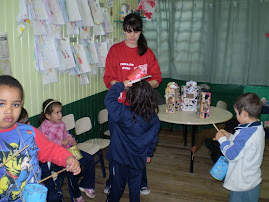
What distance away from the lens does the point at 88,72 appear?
133 inches

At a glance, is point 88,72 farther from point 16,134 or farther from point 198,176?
point 16,134

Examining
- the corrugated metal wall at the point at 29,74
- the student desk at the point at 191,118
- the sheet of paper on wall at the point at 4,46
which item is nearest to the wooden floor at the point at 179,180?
the student desk at the point at 191,118

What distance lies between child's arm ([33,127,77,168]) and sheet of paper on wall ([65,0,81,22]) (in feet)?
6.01

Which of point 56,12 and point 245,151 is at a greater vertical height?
point 56,12

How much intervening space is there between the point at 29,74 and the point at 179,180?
2.03 meters

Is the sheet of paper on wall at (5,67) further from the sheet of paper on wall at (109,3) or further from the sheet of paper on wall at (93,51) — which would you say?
the sheet of paper on wall at (109,3)

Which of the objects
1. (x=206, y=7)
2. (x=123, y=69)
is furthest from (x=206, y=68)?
(x=123, y=69)

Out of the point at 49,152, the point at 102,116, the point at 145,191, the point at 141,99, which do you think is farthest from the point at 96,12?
the point at 49,152

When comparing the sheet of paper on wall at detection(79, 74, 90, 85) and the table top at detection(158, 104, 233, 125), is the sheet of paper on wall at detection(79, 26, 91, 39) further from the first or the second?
the table top at detection(158, 104, 233, 125)

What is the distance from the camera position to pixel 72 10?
278 centimetres

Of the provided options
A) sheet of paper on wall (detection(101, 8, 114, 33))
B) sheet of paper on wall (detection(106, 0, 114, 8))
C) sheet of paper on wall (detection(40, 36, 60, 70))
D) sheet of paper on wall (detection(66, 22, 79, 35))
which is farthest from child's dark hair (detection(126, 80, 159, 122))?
sheet of paper on wall (detection(106, 0, 114, 8))

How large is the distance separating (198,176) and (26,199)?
2524 mm

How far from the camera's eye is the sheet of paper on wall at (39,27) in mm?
2316

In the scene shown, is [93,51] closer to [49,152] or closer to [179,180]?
[179,180]
